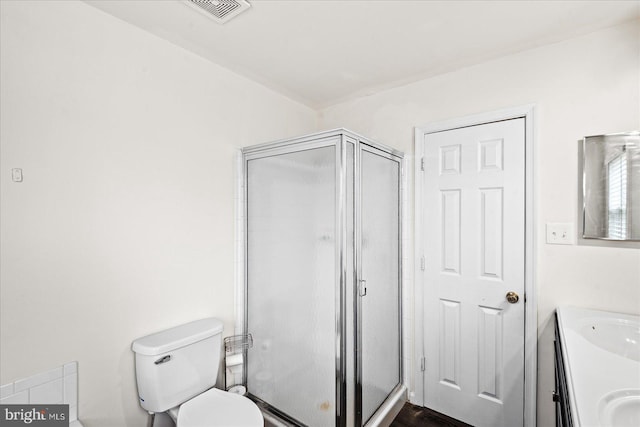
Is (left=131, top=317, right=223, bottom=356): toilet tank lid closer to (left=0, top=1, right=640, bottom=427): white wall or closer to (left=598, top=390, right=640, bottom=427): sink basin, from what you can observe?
(left=0, top=1, right=640, bottom=427): white wall

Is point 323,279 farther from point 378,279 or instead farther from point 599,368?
point 599,368

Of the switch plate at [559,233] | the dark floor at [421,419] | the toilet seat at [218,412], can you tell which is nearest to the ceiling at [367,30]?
the switch plate at [559,233]

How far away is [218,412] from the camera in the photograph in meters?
1.53

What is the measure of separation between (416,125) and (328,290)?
1.35m

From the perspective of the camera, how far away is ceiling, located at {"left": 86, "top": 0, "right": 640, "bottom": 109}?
1.45 m

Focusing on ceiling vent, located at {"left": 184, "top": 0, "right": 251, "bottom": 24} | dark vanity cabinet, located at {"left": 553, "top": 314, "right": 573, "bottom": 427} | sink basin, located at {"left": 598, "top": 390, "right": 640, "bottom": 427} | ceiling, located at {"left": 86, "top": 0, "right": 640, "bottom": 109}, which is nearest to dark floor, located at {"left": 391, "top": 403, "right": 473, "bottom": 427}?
dark vanity cabinet, located at {"left": 553, "top": 314, "right": 573, "bottom": 427}

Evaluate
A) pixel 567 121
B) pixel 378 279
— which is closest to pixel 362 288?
pixel 378 279

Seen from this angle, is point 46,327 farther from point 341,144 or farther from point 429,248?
point 429,248

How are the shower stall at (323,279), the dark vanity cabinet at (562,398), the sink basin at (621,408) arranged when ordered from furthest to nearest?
the shower stall at (323,279), the dark vanity cabinet at (562,398), the sink basin at (621,408)

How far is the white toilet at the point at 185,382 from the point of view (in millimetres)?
1495

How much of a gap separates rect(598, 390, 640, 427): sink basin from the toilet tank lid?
1654 millimetres

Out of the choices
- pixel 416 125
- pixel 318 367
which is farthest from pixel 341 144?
pixel 318 367

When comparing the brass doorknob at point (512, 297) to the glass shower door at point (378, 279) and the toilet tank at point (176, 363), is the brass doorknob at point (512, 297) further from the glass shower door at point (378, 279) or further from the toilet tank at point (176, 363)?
the toilet tank at point (176, 363)

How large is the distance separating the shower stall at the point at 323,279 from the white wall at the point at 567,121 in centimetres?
82
